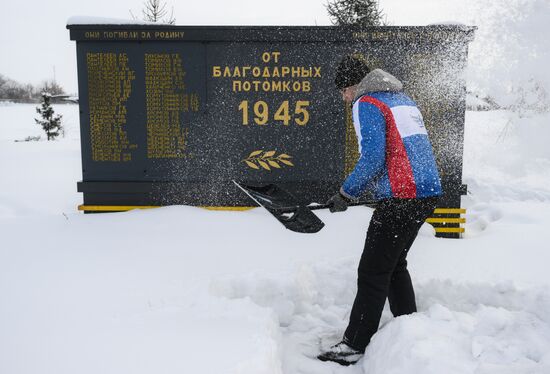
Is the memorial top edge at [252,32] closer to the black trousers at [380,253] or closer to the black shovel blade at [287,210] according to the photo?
the black shovel blade at [287,210]

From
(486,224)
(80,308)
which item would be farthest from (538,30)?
(80,308)

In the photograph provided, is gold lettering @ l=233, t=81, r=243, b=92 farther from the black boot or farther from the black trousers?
the black boot

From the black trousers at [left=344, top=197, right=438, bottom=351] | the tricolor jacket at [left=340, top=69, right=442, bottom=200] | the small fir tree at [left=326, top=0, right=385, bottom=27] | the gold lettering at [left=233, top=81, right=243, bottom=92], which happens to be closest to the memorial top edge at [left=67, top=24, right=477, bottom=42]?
the gold lettering at [left=233, top=81, right=243, bottom=92]

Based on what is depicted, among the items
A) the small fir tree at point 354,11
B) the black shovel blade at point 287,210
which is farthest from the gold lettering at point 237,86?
the small fir tree at point 354,11

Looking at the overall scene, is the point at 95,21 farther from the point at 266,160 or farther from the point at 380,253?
the point at 380,253

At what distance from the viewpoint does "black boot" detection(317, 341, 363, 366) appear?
2.79 metres

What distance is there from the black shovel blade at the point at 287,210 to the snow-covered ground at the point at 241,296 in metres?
0.62

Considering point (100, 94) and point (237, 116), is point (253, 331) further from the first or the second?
point (100, 94)

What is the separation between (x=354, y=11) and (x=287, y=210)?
15472 millimetres

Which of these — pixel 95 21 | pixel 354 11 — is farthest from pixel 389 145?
pixel 354 11

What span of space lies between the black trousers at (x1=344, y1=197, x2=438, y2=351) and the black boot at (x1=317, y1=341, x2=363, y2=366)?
0.04 m

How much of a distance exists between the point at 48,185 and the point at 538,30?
8325mm

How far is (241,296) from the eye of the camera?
3344mm

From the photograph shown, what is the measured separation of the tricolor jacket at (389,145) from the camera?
254 centimetres
